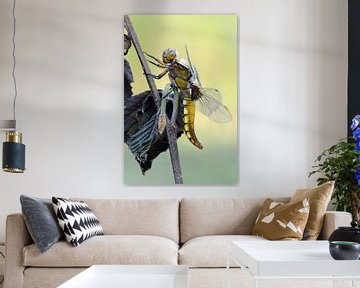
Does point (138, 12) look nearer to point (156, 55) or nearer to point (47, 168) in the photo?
point (156, 55)

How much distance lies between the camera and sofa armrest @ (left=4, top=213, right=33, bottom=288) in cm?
356

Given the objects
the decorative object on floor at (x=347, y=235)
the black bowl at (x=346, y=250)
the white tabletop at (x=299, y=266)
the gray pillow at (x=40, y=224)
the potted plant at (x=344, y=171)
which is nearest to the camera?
the white tabletop at (x=299, y=266)

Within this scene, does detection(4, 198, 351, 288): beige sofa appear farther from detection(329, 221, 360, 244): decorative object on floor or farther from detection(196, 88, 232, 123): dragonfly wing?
detection(196, 88, 232, 123): dragonfly wing

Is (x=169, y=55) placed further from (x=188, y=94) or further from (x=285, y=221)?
(x=285, y=221)

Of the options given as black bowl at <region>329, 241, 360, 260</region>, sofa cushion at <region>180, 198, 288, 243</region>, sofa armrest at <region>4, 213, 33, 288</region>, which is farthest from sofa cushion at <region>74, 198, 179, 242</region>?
black bowl at <region>329, 241, 360, 260</region>

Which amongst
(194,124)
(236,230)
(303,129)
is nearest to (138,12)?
(194,124)

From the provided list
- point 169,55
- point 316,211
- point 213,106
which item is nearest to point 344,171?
point 316,211

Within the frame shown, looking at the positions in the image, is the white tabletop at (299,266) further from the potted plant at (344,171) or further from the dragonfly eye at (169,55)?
the dragonfly eye at (169,55)

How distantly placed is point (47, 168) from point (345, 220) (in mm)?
2449

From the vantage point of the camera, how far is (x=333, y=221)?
3.67 meters

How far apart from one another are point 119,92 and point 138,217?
45.8 inches

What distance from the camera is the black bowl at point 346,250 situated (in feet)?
8.24

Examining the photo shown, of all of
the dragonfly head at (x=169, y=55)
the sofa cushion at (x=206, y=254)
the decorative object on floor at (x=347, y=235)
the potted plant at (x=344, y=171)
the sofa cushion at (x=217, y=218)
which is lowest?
the sofa cushion at (x=206, y=254)

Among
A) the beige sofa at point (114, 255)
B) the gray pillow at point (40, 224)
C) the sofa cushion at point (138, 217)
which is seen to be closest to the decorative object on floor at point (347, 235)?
the beige sofa at point (114, 255)
